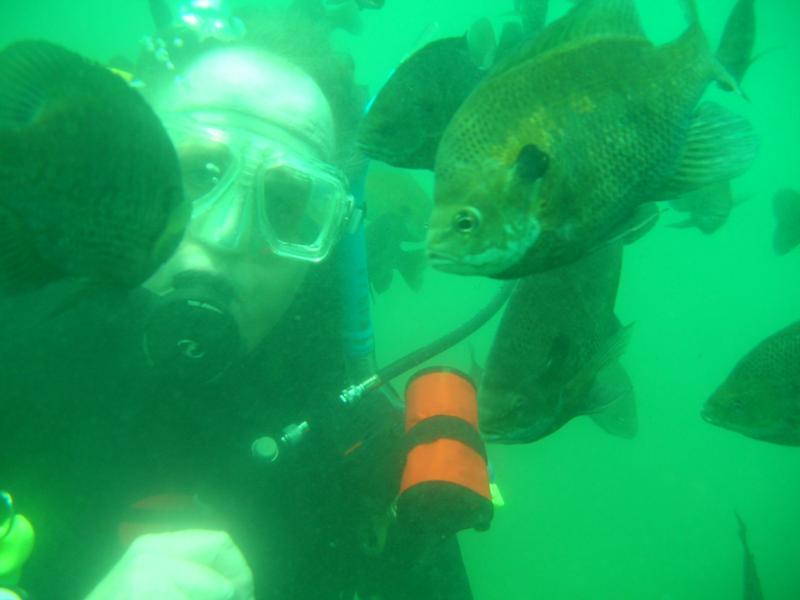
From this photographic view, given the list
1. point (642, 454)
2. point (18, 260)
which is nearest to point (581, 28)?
point (18, 260)

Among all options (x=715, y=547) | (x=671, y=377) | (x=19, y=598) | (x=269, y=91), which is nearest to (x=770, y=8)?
(x=671, y=377)

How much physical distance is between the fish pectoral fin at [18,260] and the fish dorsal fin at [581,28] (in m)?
0.95

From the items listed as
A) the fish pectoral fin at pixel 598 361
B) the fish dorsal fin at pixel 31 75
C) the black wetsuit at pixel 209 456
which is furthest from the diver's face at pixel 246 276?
the fish pectoral fin at pixel 598 361

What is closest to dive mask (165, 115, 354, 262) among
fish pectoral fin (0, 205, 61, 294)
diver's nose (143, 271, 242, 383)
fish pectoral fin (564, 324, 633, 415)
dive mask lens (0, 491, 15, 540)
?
diver's nose (143, 271, 242, 383)

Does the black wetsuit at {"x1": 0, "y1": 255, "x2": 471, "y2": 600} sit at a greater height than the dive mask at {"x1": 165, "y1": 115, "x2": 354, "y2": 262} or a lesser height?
lesser

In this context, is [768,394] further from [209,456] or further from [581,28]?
[209,456]

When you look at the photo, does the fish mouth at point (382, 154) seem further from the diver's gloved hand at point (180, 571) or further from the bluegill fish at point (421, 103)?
the diver's gloved hand at point (180, 571)

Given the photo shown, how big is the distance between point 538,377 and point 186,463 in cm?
235

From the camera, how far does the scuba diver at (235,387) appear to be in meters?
2.60

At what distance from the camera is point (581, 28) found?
3.74 ft

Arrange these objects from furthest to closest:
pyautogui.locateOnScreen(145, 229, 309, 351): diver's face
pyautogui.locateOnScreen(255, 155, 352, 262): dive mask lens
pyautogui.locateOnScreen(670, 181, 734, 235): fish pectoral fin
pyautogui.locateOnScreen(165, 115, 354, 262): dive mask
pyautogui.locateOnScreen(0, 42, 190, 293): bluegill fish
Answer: pyautogui.locateOnScreen(670, 181, 734, 235): fish pectoral fin
pyautogui.locateOnScreen(255, 155, 352, 262): dive mask lens
pyautogui.locateOnScreen(165, 115, 354, 262): dive mask
pyautogui.locateOnScreen(145, 229, 309, 351): diver's face
pyautogui.locateOnScreen(0, 42, 190, 293): bluegill fish

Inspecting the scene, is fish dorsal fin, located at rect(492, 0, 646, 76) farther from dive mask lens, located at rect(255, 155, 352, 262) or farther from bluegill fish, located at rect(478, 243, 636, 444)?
dive mask lens, located at rect(255, 155, 352, 262)

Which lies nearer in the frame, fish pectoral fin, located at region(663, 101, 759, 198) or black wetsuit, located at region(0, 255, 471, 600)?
fish pectoral fin, located at region(663, 101, 759, 198)

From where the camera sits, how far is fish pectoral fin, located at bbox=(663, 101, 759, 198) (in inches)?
47.1
